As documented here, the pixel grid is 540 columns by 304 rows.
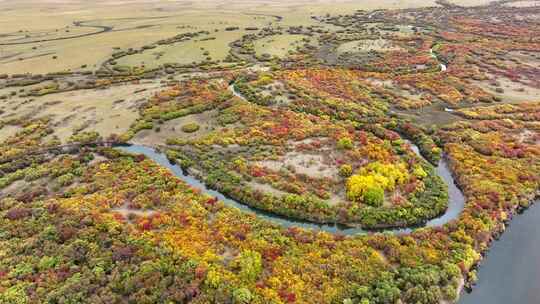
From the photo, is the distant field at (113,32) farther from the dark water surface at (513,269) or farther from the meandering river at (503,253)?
the dark water surface at (513,269)

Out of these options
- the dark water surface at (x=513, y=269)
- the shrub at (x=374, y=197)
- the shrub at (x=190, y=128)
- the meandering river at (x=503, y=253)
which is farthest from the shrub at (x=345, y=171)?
the shrub at (x=190, y=128)

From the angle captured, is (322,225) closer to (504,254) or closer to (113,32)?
(504,254)

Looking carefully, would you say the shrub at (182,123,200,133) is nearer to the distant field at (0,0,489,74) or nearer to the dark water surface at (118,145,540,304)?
the dark water surface at (118,145,540,304)

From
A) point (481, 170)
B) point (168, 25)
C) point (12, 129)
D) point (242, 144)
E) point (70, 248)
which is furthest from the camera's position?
point (168, 25)

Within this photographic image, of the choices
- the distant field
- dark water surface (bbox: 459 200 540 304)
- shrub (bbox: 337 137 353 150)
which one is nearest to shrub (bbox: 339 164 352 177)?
shrub (bbox: 337 137 353 150)

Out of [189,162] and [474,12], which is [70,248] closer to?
[189,162]

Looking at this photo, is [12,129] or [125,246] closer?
[125,246]

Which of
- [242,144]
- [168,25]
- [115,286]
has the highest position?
[168,25]

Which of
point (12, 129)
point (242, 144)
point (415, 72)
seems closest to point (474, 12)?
point (415, 72)
